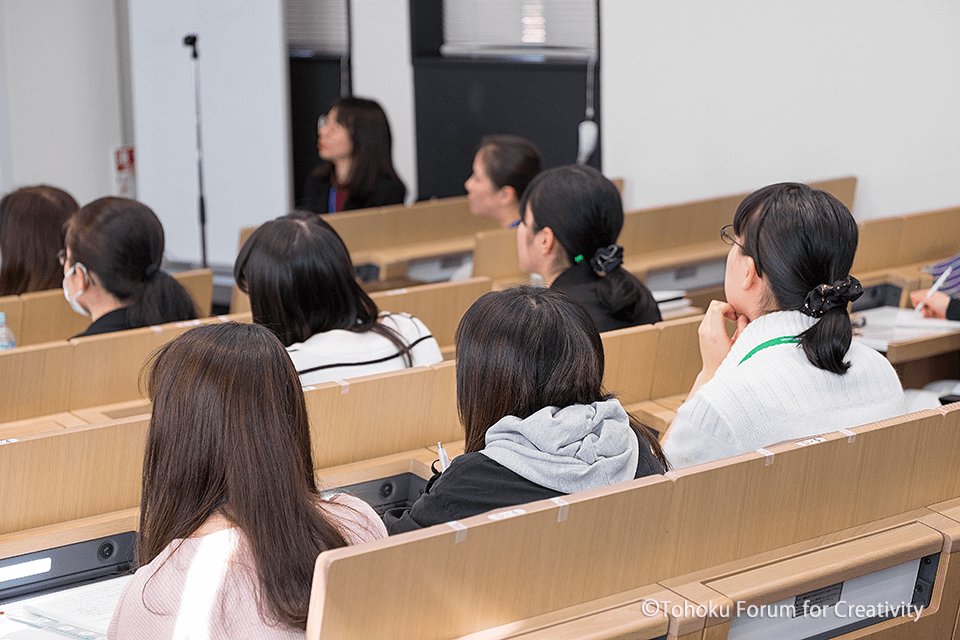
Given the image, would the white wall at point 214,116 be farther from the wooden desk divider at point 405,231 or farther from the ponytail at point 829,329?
the ponytail at point 829,329

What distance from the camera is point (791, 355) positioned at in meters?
1.97

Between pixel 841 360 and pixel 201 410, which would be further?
pixel 841 360

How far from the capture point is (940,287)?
348cm

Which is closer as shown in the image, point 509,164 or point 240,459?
point 240,459

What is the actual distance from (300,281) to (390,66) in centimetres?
445

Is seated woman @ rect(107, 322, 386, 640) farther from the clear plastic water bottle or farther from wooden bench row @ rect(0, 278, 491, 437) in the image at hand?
the clear plastic water bottle

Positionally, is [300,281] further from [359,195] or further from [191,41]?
[191,41]

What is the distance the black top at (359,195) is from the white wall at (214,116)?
0.68 metres

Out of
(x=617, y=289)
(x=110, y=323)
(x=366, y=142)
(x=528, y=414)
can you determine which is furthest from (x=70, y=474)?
(x=366, y=142)

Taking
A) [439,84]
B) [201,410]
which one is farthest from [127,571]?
[439,84]

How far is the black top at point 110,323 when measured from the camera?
2848 mm

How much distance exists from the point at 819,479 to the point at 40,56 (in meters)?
6.12

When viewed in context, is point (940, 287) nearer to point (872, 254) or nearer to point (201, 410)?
point (872, 254)

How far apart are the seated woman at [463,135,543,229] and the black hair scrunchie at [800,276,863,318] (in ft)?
7.70
